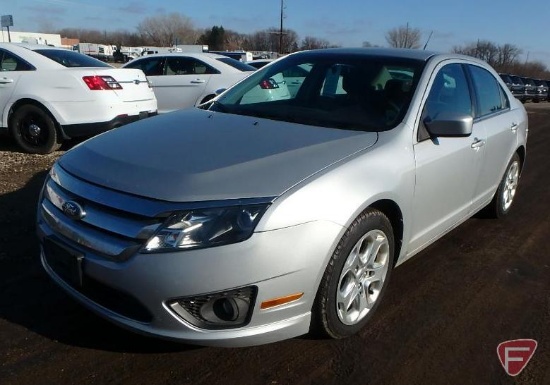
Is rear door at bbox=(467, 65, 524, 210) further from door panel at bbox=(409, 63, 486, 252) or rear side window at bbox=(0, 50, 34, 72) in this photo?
rear side window at bbox=(0, 50, 34, 72)

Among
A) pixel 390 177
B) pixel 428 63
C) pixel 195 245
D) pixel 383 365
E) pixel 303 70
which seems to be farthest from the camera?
pixel 303 70

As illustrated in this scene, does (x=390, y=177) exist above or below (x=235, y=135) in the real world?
below

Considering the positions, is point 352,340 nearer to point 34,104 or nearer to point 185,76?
point 34,104

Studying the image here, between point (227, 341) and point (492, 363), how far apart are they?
4.65ft

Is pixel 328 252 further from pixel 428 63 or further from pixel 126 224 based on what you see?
pixel 428 63

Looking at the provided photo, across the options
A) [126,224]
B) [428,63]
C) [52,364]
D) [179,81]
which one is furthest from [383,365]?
[179,81]

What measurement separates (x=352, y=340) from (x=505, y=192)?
2.93 meters

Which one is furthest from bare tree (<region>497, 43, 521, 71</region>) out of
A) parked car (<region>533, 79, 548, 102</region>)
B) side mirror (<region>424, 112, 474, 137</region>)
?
side mirror (<region>424, 112, 474, 137</region>)

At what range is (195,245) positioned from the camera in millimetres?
2189

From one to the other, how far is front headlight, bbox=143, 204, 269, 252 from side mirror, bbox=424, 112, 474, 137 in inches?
57.6

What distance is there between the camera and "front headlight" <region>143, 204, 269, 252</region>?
2.19 m

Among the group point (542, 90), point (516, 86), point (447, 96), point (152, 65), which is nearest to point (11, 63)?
point (152, 65)

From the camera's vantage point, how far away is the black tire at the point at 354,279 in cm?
248

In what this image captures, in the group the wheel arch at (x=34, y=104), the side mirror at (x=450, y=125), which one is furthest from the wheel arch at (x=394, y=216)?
the wheel arch at (x=34, y=104)
